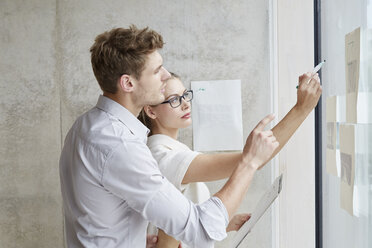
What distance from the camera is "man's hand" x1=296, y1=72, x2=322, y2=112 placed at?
1.46 meters

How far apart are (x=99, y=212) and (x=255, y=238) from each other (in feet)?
4.79

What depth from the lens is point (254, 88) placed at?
2543 mm

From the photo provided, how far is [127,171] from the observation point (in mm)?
1279

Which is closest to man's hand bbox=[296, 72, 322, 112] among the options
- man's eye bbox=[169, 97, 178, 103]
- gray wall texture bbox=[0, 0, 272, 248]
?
man's eye bbox=[169, 97, 178, 103]

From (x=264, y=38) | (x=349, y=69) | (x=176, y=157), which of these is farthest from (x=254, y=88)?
(x=349, y=69)

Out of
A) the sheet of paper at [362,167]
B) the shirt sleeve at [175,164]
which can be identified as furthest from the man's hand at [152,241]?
the sheet of paper at [362,167]

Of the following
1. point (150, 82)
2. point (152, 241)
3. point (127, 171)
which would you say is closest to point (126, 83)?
point (150, 82)

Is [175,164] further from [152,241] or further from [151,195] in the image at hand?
[151,195]

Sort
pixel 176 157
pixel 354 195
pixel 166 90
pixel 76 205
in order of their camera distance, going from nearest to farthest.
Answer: pixel 354 195 → pixel 76 205 → pixel 176 157 → pixel 166 90

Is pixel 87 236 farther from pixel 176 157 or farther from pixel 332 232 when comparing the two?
pixel 332 232

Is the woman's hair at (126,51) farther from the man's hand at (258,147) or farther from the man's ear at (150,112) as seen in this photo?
the man's ear at (150,112)

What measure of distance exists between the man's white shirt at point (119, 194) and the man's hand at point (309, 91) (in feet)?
1.58

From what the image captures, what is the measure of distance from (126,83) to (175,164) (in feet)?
1.70

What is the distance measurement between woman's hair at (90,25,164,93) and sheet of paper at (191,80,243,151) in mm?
1099
